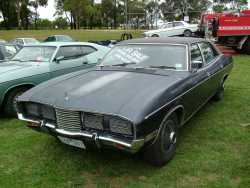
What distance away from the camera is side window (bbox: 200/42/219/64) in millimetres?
5618

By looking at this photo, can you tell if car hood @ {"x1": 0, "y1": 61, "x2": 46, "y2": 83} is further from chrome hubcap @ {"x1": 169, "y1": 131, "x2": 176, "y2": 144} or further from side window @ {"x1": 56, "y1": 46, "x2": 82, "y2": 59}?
chrome hubcap @ {"x1": 169, "y1": 131, "x2": 176, "y2": 144}

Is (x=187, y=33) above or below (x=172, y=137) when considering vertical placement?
above

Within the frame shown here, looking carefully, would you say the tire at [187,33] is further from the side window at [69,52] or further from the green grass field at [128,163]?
the green grass field at [128,163]

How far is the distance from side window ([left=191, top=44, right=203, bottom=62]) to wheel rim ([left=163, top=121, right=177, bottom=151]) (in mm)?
1351

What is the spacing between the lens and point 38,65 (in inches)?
252

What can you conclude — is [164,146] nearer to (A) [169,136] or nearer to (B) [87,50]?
(A) [169,136]

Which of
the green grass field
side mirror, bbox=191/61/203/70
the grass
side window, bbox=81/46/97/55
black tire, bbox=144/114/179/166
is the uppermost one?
the grass

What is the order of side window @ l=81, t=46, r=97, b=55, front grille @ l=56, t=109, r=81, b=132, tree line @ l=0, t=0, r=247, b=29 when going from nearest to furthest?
front grille @ l=56, t=109, r=81, b=132
side window @ l=81, t=46, r=97, b=55
tree line @ l=0, t=0, r=247, b=29

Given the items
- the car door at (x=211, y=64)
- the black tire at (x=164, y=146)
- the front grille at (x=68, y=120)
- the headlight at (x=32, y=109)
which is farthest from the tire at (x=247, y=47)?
the front grille at (x=68, y=120)

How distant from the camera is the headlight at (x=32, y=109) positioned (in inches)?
155

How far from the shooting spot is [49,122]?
3809 mm

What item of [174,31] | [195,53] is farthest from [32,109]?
[174,31]

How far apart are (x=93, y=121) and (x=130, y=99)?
0.48 meters

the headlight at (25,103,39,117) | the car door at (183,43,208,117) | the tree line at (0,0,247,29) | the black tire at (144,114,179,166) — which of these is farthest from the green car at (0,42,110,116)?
the tree line at (0,0,247,29)
